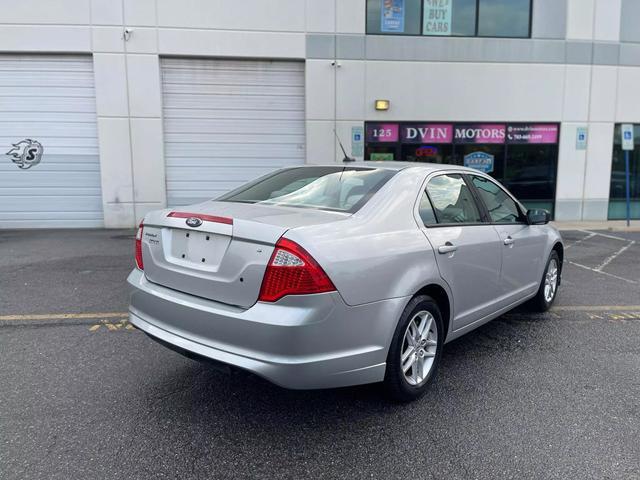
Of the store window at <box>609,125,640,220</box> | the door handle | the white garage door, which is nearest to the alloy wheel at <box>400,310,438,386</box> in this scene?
the door handle

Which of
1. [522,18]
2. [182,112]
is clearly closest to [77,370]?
[182,112]

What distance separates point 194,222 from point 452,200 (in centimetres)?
201

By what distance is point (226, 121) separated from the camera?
42.7 ft

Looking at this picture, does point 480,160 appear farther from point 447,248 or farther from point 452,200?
point 447,248

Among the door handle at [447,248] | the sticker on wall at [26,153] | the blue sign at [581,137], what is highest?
the blue sign at [581,137]

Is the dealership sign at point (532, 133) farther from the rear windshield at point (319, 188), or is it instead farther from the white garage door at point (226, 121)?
the rear windshield at point (319, 188)

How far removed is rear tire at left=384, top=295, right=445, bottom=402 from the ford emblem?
1354mm

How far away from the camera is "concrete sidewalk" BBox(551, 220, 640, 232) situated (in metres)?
13.0

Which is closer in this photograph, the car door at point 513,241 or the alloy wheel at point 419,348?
the alloy wheel at point 419,348

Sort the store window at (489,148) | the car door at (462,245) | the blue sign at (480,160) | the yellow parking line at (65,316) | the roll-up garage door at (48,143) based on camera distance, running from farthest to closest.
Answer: the blue sign at (480,160) → the store window at (489,148) → the roll-up garage door at (48,143) → the yellow parking line at (65,316) → the car door at (462,245)

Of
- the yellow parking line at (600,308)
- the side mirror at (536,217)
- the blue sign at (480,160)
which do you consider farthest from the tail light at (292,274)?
the blue sign at (480,160)

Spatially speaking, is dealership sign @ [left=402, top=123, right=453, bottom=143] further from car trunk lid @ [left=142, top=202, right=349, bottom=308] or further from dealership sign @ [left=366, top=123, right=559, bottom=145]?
car trunk lid @ [left=142, top=202, right=349, bottom=308]

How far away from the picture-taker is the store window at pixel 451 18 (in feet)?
42.4

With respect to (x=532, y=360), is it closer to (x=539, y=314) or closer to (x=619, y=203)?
(x=539, y=314)
